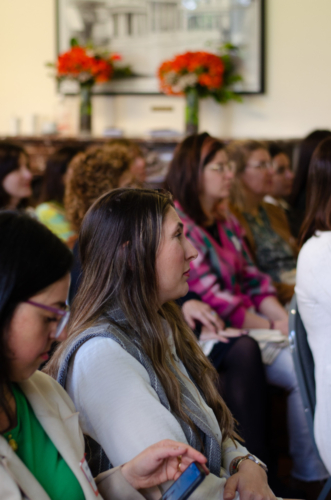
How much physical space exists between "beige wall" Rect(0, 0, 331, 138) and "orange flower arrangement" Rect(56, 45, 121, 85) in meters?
0.31

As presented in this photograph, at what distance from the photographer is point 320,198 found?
1711 mm

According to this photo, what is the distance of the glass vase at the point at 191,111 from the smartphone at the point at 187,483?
3571 millimetres

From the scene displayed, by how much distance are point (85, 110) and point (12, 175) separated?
62.5 inches

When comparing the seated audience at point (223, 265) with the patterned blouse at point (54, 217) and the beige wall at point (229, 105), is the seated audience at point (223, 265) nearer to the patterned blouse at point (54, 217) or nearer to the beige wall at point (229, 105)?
the patterned blouse at point (54, 217)

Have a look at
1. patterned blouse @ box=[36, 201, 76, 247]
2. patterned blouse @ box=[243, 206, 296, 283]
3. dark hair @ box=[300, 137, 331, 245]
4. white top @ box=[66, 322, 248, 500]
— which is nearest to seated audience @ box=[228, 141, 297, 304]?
patterned blouse @ box=[243, 206, 296, 283]

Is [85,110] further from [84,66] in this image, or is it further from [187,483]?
[187,483]

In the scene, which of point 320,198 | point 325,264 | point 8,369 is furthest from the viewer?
point 320,198

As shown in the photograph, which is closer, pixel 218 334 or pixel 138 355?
pixel 138 355

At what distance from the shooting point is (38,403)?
2.83 feet

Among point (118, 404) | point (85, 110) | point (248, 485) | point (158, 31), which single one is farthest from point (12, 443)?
point (158, 31)

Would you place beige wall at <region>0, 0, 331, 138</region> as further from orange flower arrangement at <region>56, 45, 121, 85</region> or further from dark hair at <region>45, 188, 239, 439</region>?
dark hair at <region>45, 188, 239, 439</region>

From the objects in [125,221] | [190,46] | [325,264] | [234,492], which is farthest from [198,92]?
[234,492]

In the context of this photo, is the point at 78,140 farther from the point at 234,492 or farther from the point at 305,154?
the point at 234,492

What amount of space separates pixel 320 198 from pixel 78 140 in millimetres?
3047
